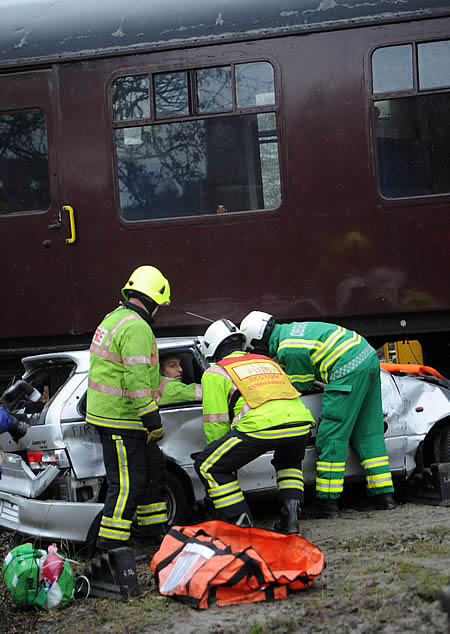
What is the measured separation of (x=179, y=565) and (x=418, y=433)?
2.55m

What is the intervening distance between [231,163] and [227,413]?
2286mm

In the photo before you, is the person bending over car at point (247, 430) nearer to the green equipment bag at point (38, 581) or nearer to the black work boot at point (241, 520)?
the black work boot at point (241, 520)

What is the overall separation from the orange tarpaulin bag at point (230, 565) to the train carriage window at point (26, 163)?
3.41m

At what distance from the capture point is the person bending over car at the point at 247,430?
5.48 metres

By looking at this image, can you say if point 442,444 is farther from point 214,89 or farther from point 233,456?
point 214,89

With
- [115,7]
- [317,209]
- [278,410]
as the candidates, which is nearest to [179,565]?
[278,410]

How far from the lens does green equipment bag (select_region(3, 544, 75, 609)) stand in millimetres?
4809

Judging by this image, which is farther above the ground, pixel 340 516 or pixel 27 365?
pixel 27 365

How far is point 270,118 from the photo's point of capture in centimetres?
696

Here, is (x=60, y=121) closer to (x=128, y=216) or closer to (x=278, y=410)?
(x=128, y=216)

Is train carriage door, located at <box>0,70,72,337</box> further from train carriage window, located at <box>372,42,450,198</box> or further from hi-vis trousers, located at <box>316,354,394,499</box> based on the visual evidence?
train carriage window, located at <box>372,42,450,198</box>

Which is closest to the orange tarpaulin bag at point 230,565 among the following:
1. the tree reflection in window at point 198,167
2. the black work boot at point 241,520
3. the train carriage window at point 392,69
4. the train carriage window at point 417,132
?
the black work boot at point 241,520

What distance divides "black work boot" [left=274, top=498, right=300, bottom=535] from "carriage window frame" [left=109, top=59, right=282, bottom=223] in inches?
93.0

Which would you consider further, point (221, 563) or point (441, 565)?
point (441, 565)
